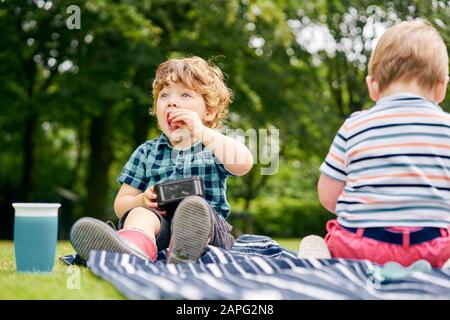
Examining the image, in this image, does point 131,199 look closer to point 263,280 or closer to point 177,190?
point 177,190

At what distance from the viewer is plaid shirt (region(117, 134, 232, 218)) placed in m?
3.23

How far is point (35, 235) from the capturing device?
2576 mm

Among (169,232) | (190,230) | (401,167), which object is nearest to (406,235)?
(401,167)

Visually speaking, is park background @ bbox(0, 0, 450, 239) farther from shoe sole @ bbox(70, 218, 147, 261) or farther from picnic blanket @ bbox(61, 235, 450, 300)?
picnic blanket @ bbox(61, 235, 450, 300)

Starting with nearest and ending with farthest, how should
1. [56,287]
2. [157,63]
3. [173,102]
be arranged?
[56,287] < [173,102] < [157,63]

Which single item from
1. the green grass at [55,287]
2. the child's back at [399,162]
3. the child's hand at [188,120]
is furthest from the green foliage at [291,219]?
the green grass at [55,287]

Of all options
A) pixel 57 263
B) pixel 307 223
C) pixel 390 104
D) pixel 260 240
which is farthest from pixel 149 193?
pixel 307 223

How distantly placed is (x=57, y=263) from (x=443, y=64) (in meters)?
1.94

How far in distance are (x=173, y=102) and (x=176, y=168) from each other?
13.0 inches

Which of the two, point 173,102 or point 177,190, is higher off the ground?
point 173,102

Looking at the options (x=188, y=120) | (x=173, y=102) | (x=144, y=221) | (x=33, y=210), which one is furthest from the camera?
(x=173, y=102)

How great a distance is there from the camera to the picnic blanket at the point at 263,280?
2.03m

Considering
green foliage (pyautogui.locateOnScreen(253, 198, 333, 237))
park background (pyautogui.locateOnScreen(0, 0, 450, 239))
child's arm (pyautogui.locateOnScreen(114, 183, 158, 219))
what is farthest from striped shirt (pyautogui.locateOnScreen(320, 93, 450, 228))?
green foliage (pyautogui.locateOnScreen(253, 198, 333, 237))

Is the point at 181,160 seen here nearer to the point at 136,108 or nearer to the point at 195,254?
the point at 195,254
